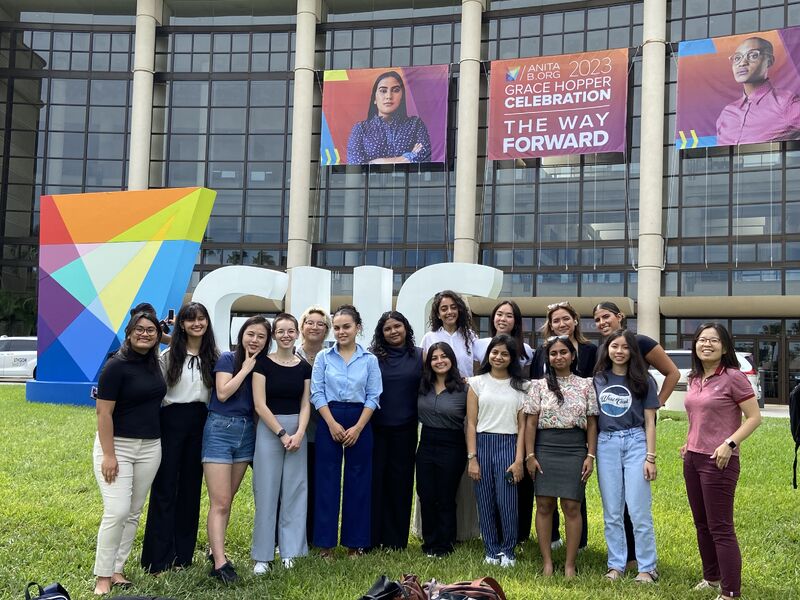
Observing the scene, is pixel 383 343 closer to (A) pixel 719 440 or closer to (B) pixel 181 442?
(B) pixel 181 442

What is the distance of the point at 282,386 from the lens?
18.3 ft

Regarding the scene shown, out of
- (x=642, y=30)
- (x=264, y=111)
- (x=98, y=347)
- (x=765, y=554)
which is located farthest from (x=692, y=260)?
(x=765, y=554)

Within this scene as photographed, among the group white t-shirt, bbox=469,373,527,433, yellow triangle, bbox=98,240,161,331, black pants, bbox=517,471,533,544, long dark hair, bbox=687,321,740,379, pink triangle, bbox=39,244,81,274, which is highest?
pink triangle, bbox=39,244,81,274

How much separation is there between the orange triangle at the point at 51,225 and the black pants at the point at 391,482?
12.0m

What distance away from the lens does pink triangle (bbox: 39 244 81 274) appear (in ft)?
51.2

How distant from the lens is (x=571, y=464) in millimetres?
5469

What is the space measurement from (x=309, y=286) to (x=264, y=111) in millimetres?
21180

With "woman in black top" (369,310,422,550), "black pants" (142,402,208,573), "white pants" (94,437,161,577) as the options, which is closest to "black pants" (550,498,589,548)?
"woman in black top" (369,310,422,550)

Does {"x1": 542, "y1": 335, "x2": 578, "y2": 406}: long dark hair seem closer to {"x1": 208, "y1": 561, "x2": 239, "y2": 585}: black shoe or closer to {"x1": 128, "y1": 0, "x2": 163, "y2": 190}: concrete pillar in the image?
{"x1": 208, "y1": 561, "x2": 239, "y2": 585}: black shoe

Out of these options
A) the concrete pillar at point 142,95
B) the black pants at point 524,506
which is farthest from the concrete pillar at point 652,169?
the black pants at point 524,506

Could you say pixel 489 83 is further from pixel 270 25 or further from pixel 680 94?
pixel 270 25

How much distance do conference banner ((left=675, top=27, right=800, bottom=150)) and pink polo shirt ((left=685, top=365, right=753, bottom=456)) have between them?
23.4m

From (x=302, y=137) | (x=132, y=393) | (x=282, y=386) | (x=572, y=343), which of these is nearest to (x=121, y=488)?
(x=132, y=393)

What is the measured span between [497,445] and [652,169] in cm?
2380
